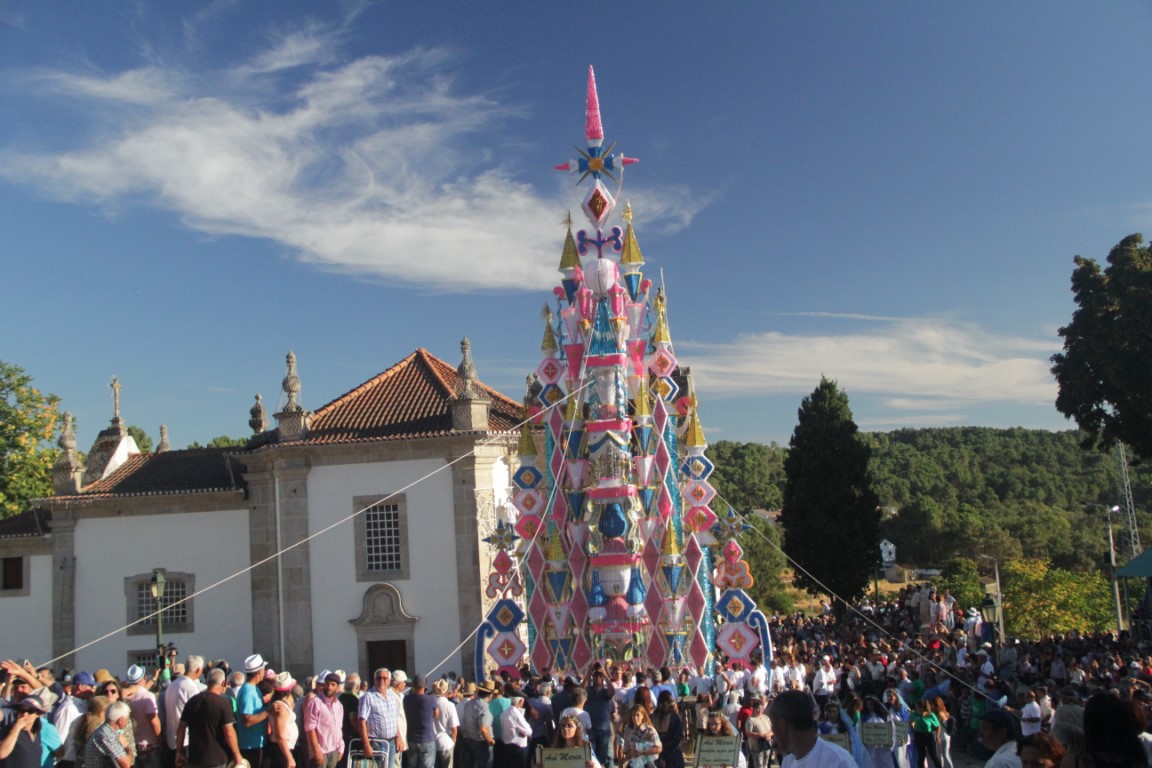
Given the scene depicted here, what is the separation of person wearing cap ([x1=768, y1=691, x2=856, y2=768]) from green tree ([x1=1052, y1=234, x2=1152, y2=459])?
865 inches

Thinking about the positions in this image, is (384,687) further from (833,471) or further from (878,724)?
(833,471)

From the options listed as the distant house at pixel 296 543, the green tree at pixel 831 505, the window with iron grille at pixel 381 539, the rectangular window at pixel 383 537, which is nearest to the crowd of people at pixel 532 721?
the distant house at pixel 296 543

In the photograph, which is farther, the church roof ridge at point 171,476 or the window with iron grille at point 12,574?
the window with iron grille at point 12,574

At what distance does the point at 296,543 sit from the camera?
936 inches

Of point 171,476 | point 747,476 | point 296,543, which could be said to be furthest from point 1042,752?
point 747,476

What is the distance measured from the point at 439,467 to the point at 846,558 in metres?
16.6

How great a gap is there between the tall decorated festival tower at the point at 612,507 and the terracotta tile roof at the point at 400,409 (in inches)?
166

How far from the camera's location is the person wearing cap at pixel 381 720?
10539 millimetres

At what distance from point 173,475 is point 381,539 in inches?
259

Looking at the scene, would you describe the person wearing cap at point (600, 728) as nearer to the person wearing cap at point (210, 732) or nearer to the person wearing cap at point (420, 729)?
the person wearing cap at point (420, 729)

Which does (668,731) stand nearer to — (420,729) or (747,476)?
(420,729)

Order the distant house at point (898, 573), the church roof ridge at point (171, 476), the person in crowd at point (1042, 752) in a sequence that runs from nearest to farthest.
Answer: the person in crowd at point (1042, 752) < the church roof ridge at point (171, 476) < the distant house at point (898, 573)

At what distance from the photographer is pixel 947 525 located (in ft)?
191

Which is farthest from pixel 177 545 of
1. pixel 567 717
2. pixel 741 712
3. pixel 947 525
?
pixel 947 525
